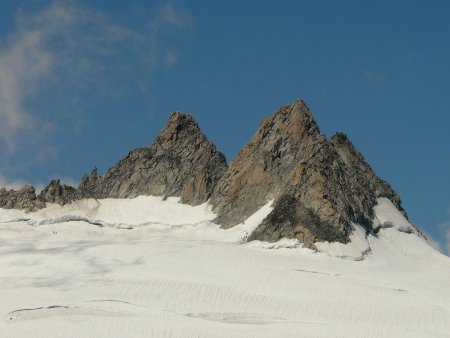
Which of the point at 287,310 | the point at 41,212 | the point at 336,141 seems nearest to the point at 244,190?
the point at 336,141

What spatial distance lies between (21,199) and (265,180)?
81.6 ft

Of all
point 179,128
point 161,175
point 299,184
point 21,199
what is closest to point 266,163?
point 299,184

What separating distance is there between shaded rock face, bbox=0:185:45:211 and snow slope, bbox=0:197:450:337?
6.62 metres

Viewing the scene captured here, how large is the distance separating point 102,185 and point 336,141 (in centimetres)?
2420

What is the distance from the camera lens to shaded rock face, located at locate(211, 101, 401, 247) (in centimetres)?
8256

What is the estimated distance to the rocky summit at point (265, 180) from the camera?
83.4 meters

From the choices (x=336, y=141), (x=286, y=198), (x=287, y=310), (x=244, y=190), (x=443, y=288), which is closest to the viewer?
(x=287, y=310)

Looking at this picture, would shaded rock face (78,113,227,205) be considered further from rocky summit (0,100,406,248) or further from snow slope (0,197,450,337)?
snow slope (0,197,450,337)

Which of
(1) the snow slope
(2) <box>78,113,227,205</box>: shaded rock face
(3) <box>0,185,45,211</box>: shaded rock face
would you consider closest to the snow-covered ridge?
(1) the snow slope

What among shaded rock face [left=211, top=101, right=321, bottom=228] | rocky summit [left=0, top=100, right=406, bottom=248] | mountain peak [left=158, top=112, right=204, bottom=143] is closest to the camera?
rocky summit [left=0, top=100, right=406, bottom=248]

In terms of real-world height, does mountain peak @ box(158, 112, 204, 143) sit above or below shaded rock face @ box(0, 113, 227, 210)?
above

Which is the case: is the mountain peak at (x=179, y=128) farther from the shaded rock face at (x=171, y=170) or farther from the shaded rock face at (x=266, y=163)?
the shaded rock face at (x=266, y=163)

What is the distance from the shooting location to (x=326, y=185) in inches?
3374

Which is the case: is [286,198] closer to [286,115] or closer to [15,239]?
[286,115]
